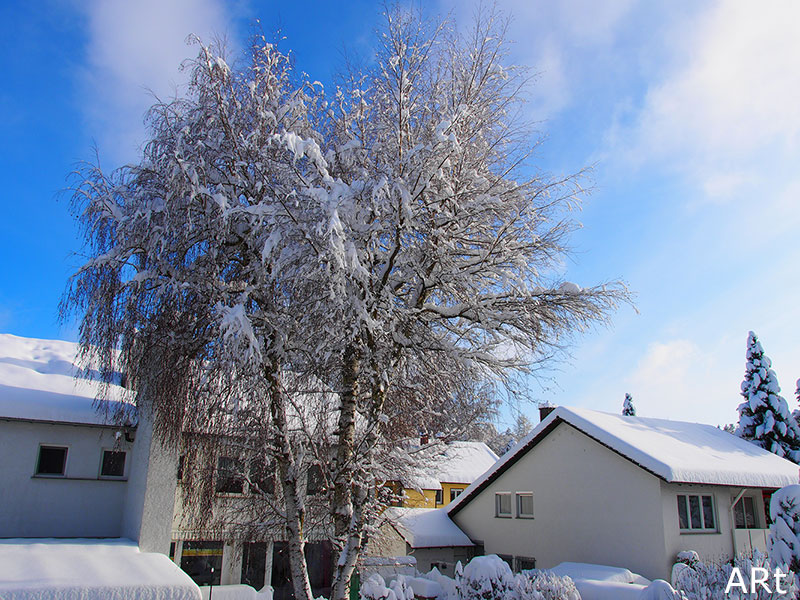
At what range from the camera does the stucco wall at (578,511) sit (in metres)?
15.9

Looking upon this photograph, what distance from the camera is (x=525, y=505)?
804 inches

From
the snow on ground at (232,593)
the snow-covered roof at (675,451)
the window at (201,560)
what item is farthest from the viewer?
the window at (201,560)

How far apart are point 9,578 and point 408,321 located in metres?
8.08

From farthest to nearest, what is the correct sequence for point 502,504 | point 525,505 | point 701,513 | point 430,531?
point 430,531
point 502,504
point 525,505
point 701,513

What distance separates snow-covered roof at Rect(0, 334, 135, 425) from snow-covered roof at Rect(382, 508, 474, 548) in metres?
11.2

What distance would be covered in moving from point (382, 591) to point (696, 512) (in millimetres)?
9681

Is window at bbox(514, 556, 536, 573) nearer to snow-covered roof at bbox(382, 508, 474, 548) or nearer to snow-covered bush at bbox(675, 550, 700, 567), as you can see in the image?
snow-covered roof at bbox(382, 508, 474, 548)

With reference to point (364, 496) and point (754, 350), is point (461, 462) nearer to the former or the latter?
point (754, 350)

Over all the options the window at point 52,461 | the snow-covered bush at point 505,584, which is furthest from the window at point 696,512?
the window at point 52,461

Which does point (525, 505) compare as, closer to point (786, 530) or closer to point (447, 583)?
point (447, 583)

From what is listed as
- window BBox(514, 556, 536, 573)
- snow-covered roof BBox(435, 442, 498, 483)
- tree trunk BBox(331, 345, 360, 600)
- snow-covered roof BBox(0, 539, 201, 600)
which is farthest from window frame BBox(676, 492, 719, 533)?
snow-covered roof BBox(435, 442, 498, 483)

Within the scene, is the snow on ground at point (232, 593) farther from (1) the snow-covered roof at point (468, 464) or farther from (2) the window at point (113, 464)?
(1) the snow-covered roof at point (468, 464)

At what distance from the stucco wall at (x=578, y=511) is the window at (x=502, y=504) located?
0.17 metres

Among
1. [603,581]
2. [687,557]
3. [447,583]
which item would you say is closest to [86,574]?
[447,583]
